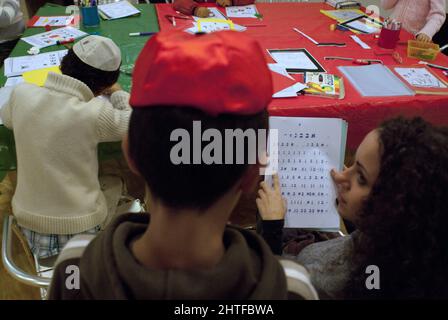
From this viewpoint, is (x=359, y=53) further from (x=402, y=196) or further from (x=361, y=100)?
(x=402, y=196)

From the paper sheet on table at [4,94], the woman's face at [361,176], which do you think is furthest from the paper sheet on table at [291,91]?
the paper sheet on table at [4,94]

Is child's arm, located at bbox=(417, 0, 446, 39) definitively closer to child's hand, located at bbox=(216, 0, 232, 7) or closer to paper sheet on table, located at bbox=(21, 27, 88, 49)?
child's hand, located at bbox=(216, 0, 232, 7)

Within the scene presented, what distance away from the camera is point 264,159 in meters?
0.60

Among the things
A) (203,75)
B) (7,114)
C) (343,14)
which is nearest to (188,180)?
(203,75)

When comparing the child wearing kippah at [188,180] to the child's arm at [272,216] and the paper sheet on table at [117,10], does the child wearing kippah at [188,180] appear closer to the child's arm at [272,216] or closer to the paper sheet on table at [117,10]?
Answer: the child's arm at [272,216]

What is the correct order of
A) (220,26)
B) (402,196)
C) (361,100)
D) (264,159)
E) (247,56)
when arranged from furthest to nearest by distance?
(220,26)
(361,100)
(402,196)
(264,159)
(247,56)

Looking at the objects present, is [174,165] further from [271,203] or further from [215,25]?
[215,25]

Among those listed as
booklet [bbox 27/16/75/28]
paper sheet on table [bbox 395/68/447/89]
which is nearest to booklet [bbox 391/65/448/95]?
paper sheet on table [bbox 395/68/447/89]

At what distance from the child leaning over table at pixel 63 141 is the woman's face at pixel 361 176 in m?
0.63

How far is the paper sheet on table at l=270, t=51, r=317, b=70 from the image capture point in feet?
5.11

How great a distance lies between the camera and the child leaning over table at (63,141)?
3.21 ft

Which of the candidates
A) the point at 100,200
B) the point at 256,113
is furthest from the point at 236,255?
the point at 100,200

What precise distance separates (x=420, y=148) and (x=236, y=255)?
460mm

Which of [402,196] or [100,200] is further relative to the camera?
[100,200]
